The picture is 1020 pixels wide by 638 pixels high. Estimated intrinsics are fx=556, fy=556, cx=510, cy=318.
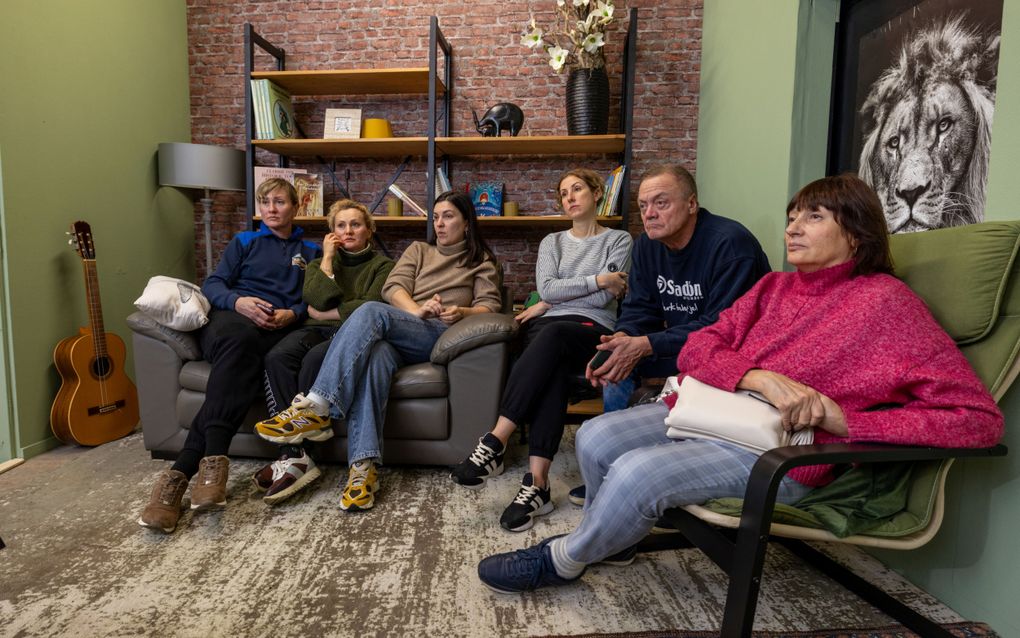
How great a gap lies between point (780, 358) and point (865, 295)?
210 mm

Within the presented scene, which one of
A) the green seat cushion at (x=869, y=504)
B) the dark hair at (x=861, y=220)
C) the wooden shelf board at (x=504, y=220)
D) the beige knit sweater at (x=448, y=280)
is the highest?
the wooden shelf board at (x=504, y=220)

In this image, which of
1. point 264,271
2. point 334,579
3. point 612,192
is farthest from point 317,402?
point 612,192

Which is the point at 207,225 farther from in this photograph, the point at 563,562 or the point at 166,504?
the point at 563,562

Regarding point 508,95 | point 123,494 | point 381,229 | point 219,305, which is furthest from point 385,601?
point 508,95

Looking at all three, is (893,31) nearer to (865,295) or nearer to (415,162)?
(865,295)

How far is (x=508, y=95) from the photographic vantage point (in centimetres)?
340

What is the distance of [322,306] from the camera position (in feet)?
8.05

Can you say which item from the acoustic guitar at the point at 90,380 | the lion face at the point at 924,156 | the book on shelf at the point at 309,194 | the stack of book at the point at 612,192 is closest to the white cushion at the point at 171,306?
the acoustic guitar at the point at 90,380

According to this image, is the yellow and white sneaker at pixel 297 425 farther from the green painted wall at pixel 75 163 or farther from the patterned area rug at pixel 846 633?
the green painted wall at pixel 75 163

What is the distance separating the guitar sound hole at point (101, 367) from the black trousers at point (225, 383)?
26.3 inches

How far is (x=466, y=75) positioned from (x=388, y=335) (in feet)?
6.53

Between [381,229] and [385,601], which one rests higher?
[381,229]

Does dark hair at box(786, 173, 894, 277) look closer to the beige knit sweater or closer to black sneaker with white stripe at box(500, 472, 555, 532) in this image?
black sneaker with white stripe at box(500, 472, 555, 532)

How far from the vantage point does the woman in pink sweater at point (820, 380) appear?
3.45ft
